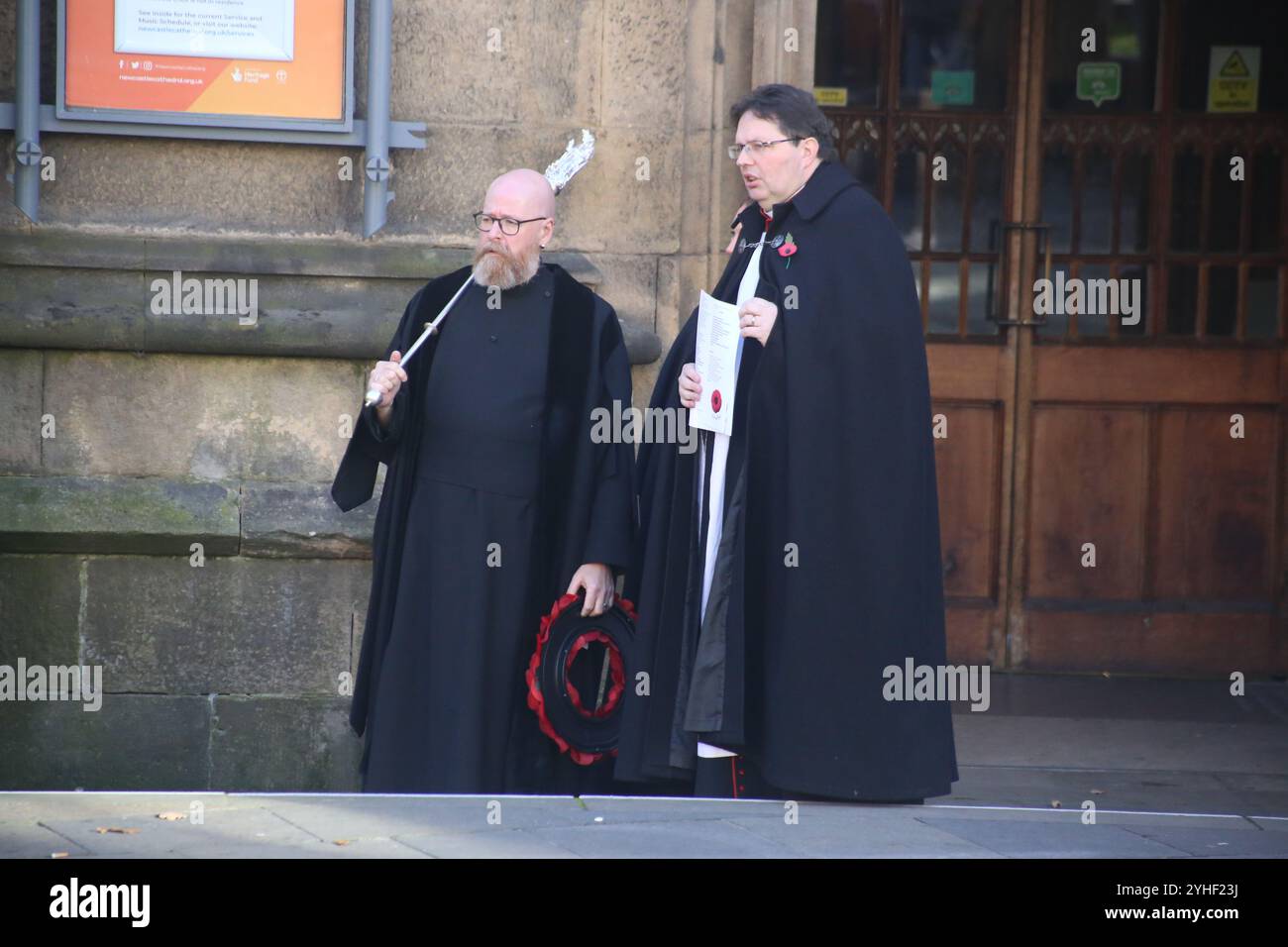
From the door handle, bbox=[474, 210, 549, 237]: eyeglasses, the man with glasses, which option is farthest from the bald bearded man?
the door handle

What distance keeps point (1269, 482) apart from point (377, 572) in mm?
4013

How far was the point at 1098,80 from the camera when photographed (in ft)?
26.1

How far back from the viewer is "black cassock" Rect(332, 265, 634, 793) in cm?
576

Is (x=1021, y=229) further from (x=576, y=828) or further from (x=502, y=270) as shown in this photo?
(x=576, y=828)

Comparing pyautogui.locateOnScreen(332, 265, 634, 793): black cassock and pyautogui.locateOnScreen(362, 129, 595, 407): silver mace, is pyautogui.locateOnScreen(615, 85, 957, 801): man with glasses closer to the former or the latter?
pyautogui.locateOnScreen(332, 265, 634, 793): black cassock

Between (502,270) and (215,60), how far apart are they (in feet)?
4.89

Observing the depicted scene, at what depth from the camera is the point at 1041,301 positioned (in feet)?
26.3

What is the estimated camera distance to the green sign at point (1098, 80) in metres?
7.94

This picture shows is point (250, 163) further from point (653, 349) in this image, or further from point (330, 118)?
point (653, 349)

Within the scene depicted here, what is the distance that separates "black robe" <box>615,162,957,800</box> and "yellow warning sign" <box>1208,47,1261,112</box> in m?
3.16

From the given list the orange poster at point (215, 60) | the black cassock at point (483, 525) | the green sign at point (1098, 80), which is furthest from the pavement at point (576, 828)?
the green sign at point (1098, 80)

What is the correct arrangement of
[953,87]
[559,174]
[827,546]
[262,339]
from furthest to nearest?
[953,87] < [262,339] < [559,174] < [827,546]

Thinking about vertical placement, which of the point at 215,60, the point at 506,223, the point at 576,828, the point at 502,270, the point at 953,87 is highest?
the point at 953,87

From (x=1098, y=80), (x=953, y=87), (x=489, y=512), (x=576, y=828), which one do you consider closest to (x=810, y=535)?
(x=489, y=512)
